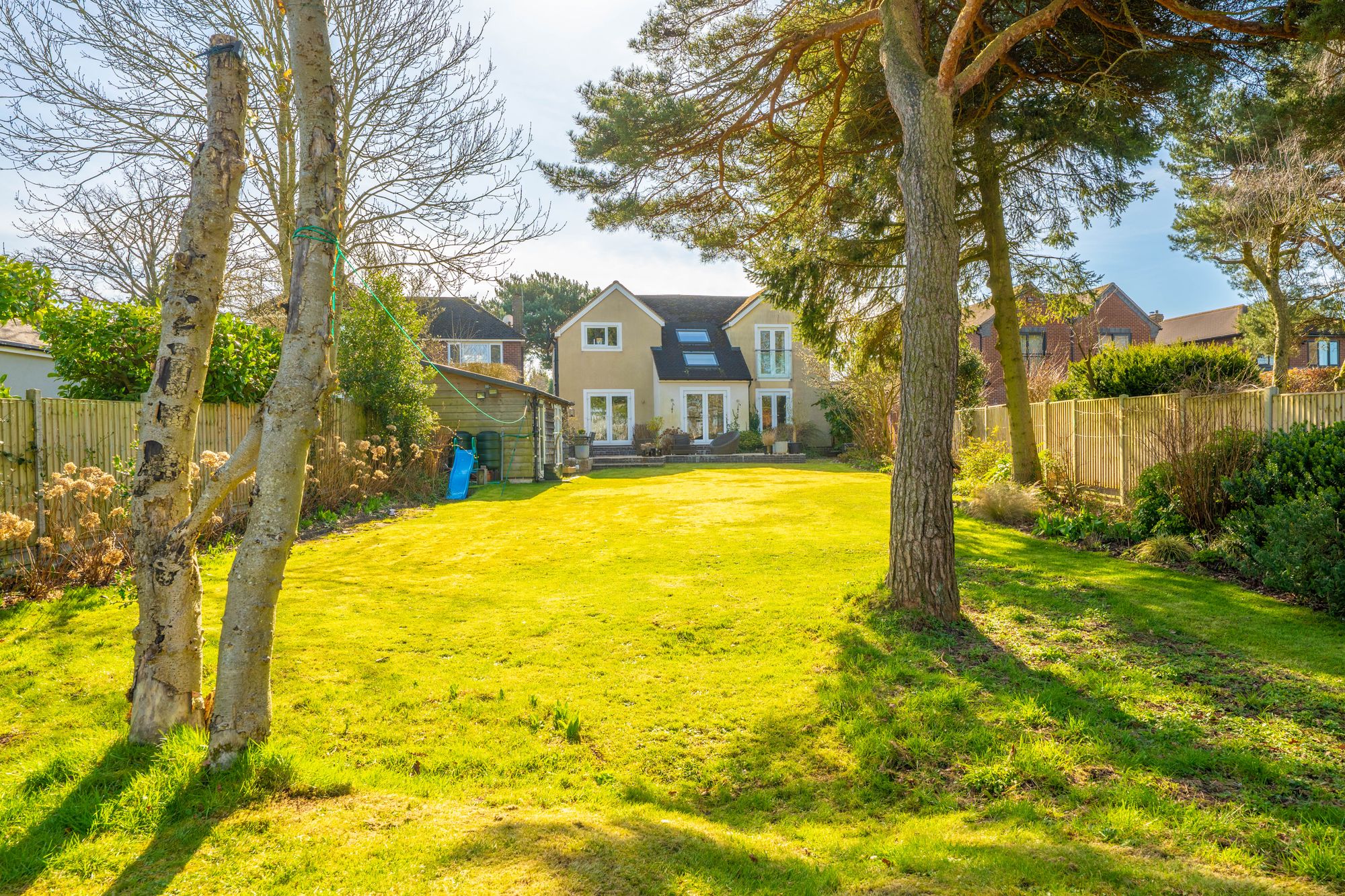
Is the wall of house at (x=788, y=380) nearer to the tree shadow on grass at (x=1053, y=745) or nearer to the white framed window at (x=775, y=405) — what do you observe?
the white framed window at (x=775, y=405)

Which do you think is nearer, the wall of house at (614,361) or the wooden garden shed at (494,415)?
the wooden garden shed at (494,415)

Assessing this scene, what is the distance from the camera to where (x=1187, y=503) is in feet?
27.5

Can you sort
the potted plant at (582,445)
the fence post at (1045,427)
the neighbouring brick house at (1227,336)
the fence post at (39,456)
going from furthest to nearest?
the neighbouring brick house at (1227,336) < the potted plant at (582,445) < the fence post at (1045,427) < the fence post at (39,456)

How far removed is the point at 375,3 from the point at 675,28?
7769 mm

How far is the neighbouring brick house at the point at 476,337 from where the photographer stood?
32.8 metres

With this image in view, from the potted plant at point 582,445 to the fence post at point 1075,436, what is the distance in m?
15.1

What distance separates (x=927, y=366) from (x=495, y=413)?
13.9m

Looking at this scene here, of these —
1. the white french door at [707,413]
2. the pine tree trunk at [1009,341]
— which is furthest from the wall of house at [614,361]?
the pine tree trunk at [1009,341]

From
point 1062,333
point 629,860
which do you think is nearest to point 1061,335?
point 1062,333

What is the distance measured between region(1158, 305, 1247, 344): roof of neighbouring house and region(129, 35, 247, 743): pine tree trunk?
156 feet

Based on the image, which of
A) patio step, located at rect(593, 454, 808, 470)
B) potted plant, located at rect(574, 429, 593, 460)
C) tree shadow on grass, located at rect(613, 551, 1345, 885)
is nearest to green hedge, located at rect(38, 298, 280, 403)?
tree shadow on grass, located at rect(613, 551, 1345, 885)

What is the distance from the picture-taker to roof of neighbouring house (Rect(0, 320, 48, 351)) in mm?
12984

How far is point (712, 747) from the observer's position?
12.8 feet

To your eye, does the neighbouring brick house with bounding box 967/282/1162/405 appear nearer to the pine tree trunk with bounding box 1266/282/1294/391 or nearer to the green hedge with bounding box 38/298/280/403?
the pine tree trunk with bounding box 1266/282/1294/391
